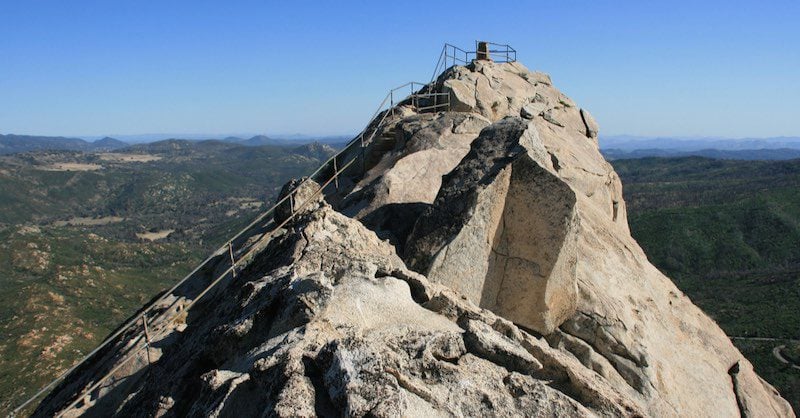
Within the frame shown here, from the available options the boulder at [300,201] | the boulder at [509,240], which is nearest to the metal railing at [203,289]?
the boulder at [300,201]

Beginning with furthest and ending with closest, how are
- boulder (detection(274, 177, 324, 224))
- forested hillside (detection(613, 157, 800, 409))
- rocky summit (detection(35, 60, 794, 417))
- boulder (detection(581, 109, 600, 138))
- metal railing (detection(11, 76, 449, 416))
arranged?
forested hillside (detection(613, 157, 800, 409)) < boulder (detection(581, 109, 600, 138)) < boulder (detection(274, 177, 324, 224)) < metal railing (detection(11, 76, 449, 416)) < rocky summit (detection(35, 60, 794, 417))

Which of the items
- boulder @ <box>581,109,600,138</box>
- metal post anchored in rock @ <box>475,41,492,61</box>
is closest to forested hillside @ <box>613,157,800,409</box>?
boulder @ <box>581,109,600,138</box>

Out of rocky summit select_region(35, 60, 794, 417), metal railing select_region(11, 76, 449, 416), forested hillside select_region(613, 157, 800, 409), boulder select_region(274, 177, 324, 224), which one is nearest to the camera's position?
rocky summit select_region(35, 60, 794, 417)

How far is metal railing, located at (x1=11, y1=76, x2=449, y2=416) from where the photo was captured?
45.1 ft

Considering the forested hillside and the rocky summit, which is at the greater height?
the rocky summit

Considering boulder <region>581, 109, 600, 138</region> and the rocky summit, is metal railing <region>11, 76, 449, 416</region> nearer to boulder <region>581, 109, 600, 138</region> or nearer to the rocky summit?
the rocky summit

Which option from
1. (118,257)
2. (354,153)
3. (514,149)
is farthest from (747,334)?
(118,257)

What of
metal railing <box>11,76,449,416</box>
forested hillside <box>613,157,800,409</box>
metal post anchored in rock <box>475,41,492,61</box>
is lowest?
forested hillside <box>613,157,800,409</box>

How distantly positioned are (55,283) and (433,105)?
337 feet

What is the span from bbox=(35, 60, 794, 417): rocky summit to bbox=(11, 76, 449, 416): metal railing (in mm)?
222

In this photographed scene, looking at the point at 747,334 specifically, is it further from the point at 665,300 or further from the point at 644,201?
the point at 644,201

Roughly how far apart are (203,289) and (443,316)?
1061 centimetres

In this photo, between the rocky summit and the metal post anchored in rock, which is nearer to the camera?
the rocky summit

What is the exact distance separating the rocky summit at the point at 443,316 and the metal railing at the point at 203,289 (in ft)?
0.73
